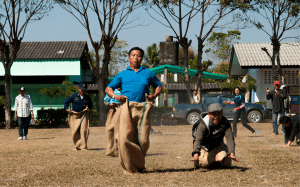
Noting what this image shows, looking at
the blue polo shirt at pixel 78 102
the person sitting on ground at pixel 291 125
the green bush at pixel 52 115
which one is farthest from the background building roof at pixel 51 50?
the person sitting on ground at pixel 291 125

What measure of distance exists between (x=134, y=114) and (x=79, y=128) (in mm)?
4423

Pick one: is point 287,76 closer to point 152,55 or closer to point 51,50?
point 51,50

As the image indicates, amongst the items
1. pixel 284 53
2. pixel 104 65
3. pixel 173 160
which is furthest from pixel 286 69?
pixel 173 160

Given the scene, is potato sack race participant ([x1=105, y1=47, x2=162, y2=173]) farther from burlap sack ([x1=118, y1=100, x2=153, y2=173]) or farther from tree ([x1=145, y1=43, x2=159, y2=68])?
tree ([x1=145, y1=43, x2=159, y2=68])

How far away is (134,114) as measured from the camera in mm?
5742

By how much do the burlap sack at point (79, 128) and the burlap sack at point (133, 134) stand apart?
13.5 ft

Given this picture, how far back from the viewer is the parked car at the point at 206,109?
71.6 feet

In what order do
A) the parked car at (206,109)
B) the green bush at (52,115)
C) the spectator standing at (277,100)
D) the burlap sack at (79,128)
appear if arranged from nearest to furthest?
the burlap sack at (79,128) → the spectator standing at (277,100) → the green bush at (52,115) → the parked car at (206,109)

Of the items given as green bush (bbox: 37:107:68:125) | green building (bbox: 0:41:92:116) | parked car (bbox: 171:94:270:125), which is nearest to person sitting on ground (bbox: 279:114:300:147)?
parked car (bbox: 171:94:270:125)

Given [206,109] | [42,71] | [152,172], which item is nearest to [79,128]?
[152,172]

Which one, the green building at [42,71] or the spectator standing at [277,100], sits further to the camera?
the green building at [42,71]

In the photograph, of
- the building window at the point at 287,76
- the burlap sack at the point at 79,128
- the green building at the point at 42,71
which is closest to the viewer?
the burlap sack at the point at 79,128

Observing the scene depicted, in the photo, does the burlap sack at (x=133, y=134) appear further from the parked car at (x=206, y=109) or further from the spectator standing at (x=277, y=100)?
the parked car at (x=206, y=109)

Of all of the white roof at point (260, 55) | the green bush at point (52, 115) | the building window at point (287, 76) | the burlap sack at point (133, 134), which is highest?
the white roof at point (260, 55)
